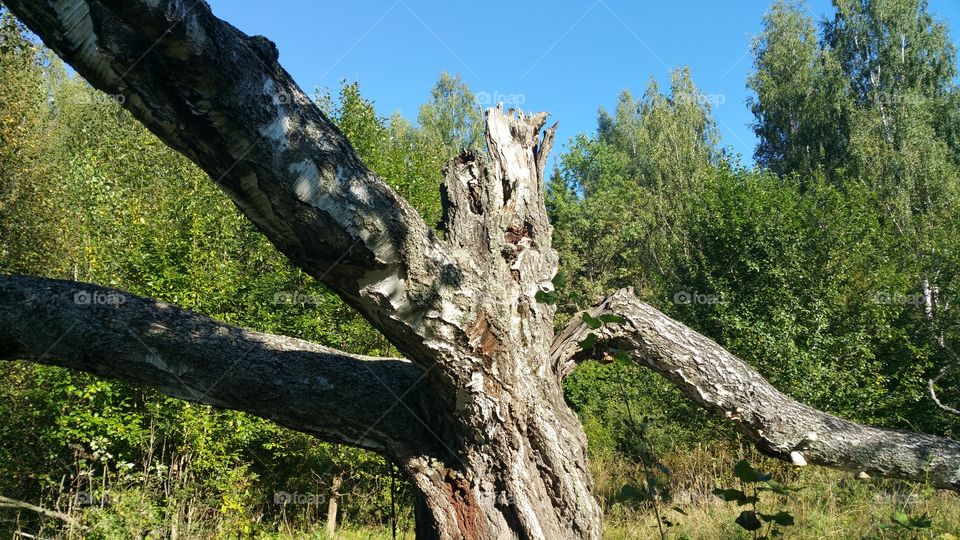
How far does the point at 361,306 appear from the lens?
3242mm

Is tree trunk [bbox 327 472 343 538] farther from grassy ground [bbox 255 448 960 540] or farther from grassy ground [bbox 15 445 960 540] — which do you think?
grassy ground [bbox 255 448 960 540]

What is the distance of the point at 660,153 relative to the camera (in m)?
31.3

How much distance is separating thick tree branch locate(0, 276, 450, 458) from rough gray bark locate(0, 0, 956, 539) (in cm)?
1

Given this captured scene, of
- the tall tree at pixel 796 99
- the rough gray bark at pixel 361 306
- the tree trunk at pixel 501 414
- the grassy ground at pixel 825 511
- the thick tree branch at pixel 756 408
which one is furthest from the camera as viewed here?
the tall tree at pixel 796 99

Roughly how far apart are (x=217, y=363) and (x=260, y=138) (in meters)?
1.56

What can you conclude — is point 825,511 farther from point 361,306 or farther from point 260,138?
point 260,138

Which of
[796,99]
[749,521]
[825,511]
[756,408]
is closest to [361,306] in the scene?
[749,521]

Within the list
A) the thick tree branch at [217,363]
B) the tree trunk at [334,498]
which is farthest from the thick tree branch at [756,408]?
the tree trunk at [334,498]

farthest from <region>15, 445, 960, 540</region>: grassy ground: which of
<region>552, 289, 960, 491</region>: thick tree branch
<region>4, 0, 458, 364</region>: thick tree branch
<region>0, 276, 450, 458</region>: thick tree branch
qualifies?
<region>4, 0, 458, 364</region>: thick tree branch

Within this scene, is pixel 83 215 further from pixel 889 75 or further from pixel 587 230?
pixel 889 75

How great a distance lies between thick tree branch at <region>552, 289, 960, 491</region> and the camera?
4793mm

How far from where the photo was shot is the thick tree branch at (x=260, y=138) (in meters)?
2.36

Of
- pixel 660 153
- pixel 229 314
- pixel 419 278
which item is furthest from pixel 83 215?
pixel 660 153

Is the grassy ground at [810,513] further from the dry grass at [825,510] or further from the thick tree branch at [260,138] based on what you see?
the thick tree branch at [260,138]
